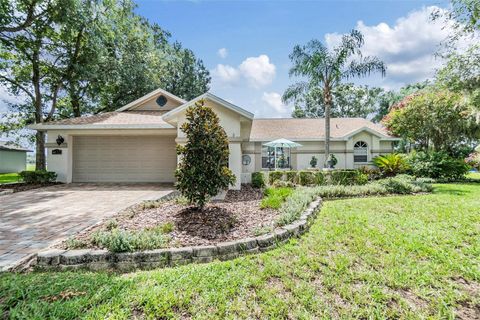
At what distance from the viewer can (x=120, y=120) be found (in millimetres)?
13117

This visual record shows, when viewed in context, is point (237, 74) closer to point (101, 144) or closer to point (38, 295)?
point (101, 144)

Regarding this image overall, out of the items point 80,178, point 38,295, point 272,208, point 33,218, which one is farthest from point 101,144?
point 38,295

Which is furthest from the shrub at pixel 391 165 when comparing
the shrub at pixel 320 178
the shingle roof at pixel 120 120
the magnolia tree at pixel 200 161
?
the shingle roof at pixel 120 120

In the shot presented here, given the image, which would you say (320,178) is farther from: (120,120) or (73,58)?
(73,58)

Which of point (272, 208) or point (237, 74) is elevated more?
point (237, 74)

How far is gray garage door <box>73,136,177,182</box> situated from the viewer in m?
13.5

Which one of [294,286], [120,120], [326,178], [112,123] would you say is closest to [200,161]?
[294,286]

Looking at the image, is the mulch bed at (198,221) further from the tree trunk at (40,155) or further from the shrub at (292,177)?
the tree trunk at (40,155)

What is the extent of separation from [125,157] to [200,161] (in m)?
9.39

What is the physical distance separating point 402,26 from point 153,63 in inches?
678

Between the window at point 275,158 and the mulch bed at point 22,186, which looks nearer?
the mulch bed at point 22,186

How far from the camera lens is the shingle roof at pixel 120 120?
487 inches

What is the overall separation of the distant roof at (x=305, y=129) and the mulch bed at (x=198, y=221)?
12978mm

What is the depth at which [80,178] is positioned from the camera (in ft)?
44.1
